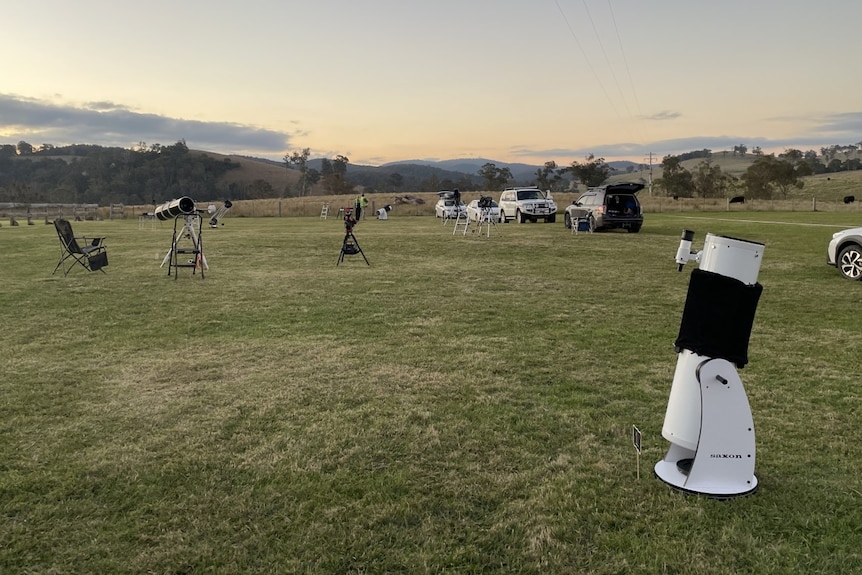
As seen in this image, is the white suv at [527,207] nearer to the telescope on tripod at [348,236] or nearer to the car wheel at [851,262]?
the telescope on tripod at [348,236]

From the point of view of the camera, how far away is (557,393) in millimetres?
4676

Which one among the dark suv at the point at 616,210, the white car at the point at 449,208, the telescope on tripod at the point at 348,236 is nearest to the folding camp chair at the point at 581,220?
the dark suv at the point at 616,210

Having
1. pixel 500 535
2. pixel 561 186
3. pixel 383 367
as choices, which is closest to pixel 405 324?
pixel 383 367

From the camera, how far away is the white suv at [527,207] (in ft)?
95.0

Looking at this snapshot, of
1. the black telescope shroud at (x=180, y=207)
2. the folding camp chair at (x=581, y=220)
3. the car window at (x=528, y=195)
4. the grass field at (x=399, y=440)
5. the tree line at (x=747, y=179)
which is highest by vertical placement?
the tree line at (x=747, y=179)

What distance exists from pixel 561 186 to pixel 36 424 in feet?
307

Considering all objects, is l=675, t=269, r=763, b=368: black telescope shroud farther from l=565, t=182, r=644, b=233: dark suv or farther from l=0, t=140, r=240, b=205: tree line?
l=0, t=140, r=240, b=205: tree line

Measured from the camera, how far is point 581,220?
22.5 meters

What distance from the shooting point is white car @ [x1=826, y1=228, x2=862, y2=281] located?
1040 cm


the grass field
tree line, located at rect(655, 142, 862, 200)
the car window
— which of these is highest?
tree line, located at rect(655, 142, 862, 200)

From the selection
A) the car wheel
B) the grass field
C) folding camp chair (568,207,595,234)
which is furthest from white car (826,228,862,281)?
folding camp chair (568,207,595,234)

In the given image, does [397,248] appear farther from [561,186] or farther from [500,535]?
[561,186]

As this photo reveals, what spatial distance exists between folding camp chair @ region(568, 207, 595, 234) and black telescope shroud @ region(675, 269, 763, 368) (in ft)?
65.8

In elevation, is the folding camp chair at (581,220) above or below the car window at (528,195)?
below
